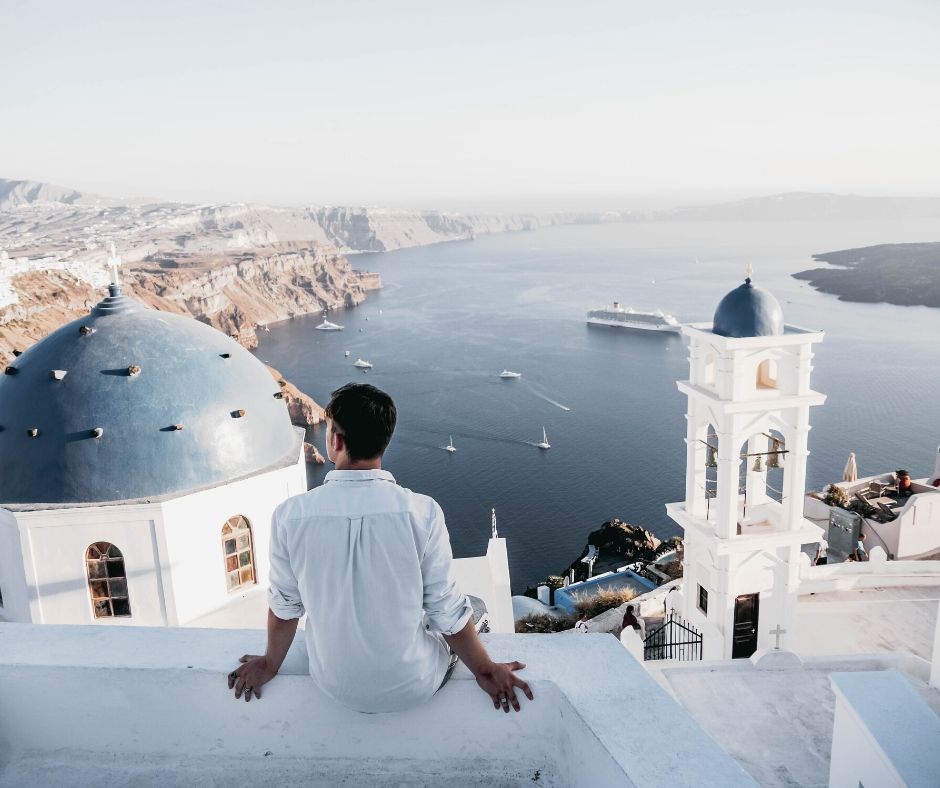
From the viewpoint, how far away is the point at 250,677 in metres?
2.01

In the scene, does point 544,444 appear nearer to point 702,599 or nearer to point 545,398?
point 545,398

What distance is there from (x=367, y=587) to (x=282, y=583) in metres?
0.31

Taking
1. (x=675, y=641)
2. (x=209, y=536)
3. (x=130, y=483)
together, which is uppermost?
(x=130, y=483)

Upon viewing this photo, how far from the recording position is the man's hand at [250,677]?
78.8 inches

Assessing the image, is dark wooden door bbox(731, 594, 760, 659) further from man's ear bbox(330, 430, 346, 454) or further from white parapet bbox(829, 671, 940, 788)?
man's ear bbox(330, 430, 346, 454)

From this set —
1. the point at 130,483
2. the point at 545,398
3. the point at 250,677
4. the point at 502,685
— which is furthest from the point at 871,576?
the point at 545,398

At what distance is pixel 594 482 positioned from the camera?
3219 cm

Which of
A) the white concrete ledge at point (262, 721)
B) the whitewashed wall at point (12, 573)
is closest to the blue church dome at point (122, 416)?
Answer: the whitewashed wall at point (12, 573)

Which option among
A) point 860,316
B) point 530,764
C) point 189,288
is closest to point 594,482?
point 530,764

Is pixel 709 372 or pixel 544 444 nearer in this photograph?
pixel 709 372

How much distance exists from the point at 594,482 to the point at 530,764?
3069 cm

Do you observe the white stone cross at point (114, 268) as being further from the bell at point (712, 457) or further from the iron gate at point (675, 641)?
the iron gate at point (675, 641)

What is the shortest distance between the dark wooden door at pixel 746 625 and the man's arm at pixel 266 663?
829 centimetres

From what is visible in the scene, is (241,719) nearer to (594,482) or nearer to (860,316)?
(594,482)
